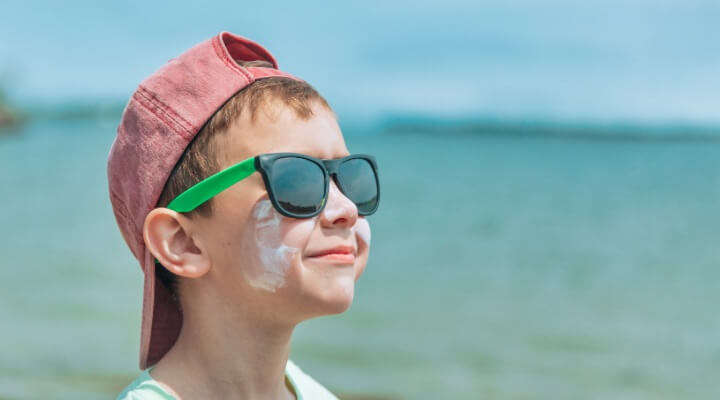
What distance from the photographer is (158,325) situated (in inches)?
100

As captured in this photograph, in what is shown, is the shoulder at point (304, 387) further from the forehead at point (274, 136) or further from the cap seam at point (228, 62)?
the cap seam at point (228, 62)

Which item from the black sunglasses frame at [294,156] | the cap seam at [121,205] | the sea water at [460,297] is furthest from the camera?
the sea water at [460,297]

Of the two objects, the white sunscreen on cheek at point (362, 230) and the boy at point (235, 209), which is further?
the white sunscreen on cheek at point (362, 230)

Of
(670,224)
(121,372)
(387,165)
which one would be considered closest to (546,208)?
→ (670,224)

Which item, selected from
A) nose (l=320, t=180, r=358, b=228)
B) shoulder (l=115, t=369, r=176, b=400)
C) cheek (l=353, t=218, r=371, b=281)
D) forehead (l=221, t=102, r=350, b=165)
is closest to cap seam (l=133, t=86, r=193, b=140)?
forehead (l=221, t=102, r=350, b=165)

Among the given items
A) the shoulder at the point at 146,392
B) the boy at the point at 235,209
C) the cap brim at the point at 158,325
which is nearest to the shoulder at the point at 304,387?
the boy at the point at 235,209

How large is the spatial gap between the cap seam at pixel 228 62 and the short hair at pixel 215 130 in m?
0.03

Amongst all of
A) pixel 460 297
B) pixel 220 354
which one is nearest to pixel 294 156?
pixel 220 354

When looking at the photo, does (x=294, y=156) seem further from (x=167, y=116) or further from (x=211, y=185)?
(x=167, y=116)

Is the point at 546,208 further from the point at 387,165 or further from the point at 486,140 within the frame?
the point at 486,140

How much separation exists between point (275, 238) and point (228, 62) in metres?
0.50

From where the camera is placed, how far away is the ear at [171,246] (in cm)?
232

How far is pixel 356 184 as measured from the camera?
237 cm

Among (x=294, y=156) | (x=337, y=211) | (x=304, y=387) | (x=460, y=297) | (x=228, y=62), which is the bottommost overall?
(x=304, y=387)
